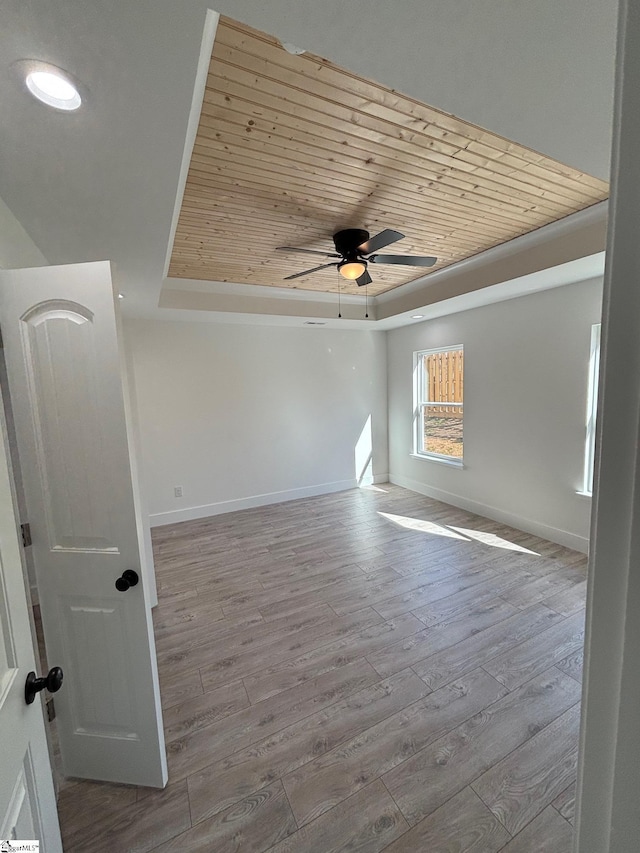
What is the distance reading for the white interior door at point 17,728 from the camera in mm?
729

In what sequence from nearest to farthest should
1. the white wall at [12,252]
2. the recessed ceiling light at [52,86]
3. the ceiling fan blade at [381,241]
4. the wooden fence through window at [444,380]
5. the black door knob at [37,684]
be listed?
the black door knob at [37,684], the recessed ceiling light at [52,86], the white wall at [12,252], the ceiling fan blade at [381,241], the wooden fence through window at [444,380]

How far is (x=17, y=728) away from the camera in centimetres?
78

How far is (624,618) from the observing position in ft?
1.19

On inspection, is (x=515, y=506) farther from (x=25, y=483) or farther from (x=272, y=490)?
(x=25, y=483)

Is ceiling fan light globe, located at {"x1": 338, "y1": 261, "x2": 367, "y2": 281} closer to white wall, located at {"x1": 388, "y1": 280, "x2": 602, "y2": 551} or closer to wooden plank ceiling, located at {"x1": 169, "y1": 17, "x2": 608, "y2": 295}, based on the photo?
wooden plank ceiling, located at {"x1": 169, "y1": 17, "x2": 608, "y2": 295}

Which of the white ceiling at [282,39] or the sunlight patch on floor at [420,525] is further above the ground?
the white ceiling at [282,39]

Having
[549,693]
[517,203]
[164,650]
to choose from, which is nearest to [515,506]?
[549,693]

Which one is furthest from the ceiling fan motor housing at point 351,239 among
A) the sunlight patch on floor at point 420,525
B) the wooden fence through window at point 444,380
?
the sunlight patch on floor at point 420,525

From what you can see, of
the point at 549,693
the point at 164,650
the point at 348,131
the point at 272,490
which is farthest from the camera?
the point at 272,490

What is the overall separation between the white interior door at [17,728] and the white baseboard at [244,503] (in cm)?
359

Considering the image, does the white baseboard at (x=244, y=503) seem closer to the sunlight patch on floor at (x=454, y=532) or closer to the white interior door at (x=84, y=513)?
the sunlight patch on floor at (x=454, y=532)

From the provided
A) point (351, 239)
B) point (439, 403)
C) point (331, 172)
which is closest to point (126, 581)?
point (331, 172)

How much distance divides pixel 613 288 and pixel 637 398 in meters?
0.11

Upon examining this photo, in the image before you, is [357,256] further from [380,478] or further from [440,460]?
[380,478]
